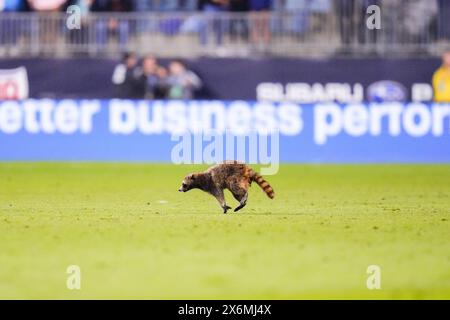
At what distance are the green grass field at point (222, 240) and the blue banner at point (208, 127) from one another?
4.23m

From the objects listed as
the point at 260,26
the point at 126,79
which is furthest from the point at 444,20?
the point at 126,79

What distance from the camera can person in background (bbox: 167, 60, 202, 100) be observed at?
→ 29777mm

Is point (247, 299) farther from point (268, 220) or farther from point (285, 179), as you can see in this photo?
point (285, 179)

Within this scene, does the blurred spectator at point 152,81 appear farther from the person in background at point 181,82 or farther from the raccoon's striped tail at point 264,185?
the raccoon's striped tail at point 264,185

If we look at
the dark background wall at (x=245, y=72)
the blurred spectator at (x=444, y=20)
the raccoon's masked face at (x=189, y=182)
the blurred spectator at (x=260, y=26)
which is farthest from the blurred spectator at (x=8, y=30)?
the raccoon's masked face at (x=189, y=182)

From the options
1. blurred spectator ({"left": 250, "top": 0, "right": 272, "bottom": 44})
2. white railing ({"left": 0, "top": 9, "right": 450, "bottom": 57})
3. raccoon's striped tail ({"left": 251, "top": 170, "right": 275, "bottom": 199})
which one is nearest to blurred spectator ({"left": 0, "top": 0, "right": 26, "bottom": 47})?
white railing ({"left": 0, "top": 9, "right": 450, "bottom": 57})

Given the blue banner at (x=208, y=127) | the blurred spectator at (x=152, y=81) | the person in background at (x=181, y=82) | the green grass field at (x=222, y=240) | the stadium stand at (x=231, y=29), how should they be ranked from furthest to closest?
1. the stadium stand at (x=231, y=29)
2. the person in background at (x=181, y=82)
3. the blurred spectator at (x=152, y=81)
4. the blue banner at (x=208, y=127)
5. the green grass field at (x=222, y=240)

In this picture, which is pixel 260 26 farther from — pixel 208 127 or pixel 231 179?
pixel 231 179

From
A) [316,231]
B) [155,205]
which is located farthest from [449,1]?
[316,231]

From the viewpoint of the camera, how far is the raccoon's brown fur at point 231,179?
50.6ft

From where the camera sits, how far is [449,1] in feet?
102
